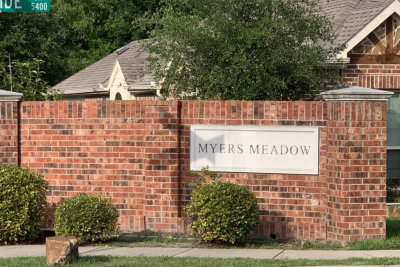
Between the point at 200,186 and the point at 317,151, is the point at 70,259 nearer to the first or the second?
the point at 200,186

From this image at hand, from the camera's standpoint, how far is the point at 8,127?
45.2 ft

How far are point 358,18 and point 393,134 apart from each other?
9.15 ft

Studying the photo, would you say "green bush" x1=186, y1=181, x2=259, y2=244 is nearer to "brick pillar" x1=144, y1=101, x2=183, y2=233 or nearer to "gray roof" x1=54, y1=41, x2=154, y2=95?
"brick pillar" x1=144, y1=101, x2=183, y2=233

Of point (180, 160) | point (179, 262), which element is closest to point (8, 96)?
point (180, 160)

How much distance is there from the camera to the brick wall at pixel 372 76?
56.4 feet

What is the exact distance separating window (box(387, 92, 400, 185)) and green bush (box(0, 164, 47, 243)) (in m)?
8.13

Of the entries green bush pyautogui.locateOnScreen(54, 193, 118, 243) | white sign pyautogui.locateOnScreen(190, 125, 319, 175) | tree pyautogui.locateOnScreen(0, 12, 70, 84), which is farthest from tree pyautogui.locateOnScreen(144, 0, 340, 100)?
tree pyautogui.locateOnScreen(0, 12, 70, 84)

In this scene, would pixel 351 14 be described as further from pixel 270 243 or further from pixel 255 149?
pixel 270 243

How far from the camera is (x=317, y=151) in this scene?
12492 millimetres

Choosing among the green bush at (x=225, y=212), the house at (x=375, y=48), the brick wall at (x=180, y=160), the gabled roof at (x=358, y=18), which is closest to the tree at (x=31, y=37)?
the gabled roof at (x=358, y=18)

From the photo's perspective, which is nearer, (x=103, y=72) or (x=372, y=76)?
(x=372, y=76)

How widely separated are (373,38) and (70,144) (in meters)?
7.52

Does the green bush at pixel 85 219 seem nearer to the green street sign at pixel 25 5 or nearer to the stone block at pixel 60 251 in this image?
the stone block at pixel 60 251

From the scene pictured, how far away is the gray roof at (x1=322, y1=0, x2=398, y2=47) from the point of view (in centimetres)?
1723
